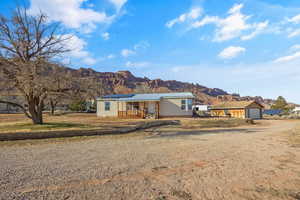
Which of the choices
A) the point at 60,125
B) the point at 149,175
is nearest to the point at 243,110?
the point at 60,125

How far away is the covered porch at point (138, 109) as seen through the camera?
2467 cm

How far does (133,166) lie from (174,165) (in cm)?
114

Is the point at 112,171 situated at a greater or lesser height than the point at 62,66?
lesser

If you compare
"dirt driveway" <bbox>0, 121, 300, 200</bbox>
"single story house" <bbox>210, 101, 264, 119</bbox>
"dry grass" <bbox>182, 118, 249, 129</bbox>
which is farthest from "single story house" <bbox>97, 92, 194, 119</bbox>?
"dirt driveway" <bbox>0, 121, 300, 200</bbox>

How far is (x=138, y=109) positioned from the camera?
2556 centimetres

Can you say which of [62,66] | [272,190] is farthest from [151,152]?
[62,66]

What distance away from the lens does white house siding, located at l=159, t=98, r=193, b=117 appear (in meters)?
24.2

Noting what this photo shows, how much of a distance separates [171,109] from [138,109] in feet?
15.0

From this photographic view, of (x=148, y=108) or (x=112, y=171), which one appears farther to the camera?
(x=148, y=108)

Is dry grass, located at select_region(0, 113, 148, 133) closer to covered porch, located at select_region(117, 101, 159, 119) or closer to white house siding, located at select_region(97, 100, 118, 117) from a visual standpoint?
covered porch, located at select_region(117, 101, 159, 119)

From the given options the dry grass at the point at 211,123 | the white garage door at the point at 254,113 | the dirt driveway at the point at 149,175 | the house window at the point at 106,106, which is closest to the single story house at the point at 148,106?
the house window at the point at 106,106

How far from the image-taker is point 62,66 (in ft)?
41.7

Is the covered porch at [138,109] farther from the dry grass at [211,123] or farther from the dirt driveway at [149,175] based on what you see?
the dirt driveway at [149,175]

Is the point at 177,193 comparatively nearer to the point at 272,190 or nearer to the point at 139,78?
the point at 272,190
